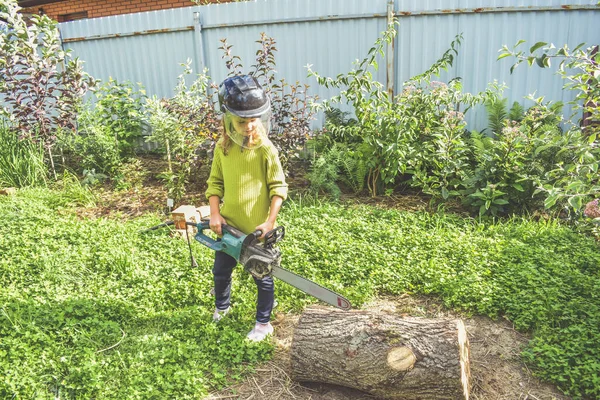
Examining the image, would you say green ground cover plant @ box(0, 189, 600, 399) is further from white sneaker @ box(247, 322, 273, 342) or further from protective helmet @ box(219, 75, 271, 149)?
protective helmet @ box(219, 75, 271, 149)

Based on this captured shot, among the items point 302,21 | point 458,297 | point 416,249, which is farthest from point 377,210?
point 302,21

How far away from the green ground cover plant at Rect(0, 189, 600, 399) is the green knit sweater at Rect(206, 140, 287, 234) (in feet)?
2.53

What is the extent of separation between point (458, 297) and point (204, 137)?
330 cm

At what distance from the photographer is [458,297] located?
11.6 ft

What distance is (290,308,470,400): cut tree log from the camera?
99.0 inches

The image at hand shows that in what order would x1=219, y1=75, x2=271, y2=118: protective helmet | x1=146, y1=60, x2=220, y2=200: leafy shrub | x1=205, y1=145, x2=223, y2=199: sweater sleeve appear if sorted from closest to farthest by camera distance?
1. x1=219, y1=75, x2=271, y2=118: protective helmet
2. x1=205, y1=145, x2=223, y2=199: sweater sleeve
3. x1=146, y1=60, x2=220, y2=200: leafy shrub

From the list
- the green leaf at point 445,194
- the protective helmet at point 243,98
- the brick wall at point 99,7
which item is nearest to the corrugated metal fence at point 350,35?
the green leaf at point 445,194

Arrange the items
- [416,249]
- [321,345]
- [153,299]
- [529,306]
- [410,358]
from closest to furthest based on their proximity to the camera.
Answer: [410,358] → [321,345] → [529,306] → [153,299] → [416,249]

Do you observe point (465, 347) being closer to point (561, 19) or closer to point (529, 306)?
point (529, 306)

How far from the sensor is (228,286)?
3.31 metres

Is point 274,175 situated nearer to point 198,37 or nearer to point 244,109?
point 244,109

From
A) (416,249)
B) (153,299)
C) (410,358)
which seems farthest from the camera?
(416,249)

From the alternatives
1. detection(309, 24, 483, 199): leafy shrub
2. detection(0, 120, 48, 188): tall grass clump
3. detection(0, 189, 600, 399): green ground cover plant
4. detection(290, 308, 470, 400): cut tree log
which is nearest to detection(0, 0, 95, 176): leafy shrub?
detection(0, 120, 48, 188): tall grass clump

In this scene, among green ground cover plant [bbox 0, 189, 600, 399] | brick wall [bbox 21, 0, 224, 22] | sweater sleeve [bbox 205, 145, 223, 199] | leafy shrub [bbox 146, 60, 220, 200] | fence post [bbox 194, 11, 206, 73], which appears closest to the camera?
green ground cover plant [bbox 0, 189, 600, 399]
